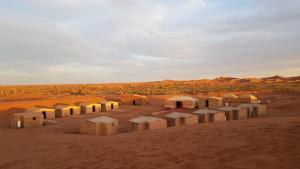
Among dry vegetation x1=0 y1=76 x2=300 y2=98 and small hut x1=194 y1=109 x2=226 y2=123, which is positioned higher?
dry vegetation x1=0 y1=76 x2=300 y2=98

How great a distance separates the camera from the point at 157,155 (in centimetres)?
993

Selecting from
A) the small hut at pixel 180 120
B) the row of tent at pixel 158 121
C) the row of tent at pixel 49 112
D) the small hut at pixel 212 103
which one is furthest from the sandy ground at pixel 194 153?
the small hut at pixel 212 103

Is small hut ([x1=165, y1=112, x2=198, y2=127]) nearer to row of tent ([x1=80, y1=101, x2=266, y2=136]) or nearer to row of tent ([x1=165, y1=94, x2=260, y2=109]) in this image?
row of tent ([x1=80, y1=101, x2=266, y2=136])

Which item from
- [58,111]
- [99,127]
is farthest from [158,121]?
[58,111]

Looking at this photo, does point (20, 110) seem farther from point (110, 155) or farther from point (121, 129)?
point (110, 155)

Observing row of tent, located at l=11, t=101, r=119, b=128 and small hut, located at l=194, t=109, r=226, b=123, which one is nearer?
small hut, located at l=194, t=109, r=226, b=123

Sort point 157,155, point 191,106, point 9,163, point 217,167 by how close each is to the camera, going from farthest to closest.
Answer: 1. point 191,106
2. point 9,163
3. point 157,155
4. point 217,167

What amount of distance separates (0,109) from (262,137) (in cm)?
3402

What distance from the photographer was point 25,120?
86.4 ft

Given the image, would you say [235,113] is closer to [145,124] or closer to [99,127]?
[145,124]

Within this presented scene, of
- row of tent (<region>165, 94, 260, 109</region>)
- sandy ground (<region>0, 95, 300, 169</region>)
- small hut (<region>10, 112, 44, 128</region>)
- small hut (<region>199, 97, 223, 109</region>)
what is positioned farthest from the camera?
row of tent (<region>165, 94, 260, 109</region>)

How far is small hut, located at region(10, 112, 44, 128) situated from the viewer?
1034 inches

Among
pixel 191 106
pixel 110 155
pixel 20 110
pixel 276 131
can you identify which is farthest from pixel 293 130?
pixel 20 110

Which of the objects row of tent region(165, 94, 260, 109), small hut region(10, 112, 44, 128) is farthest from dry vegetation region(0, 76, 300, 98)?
small hut region(10, 112, 44, 128)
